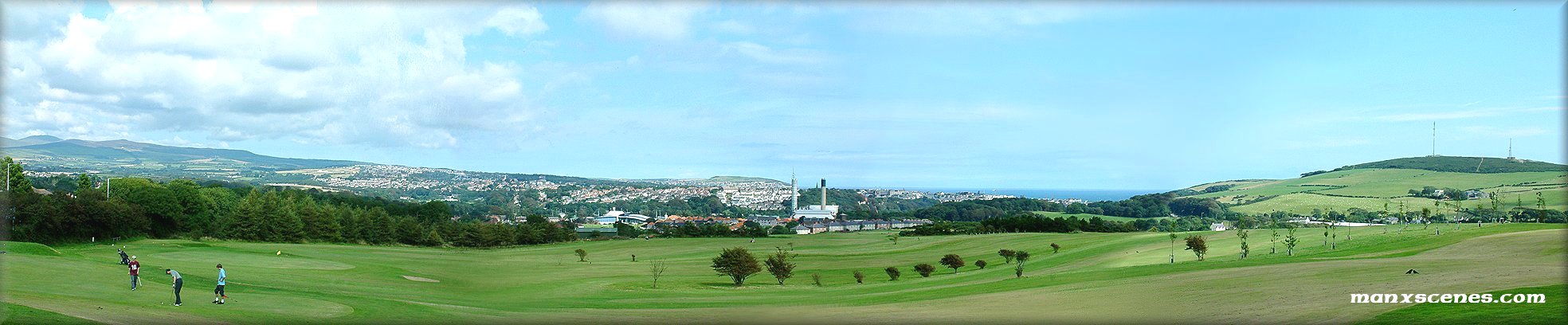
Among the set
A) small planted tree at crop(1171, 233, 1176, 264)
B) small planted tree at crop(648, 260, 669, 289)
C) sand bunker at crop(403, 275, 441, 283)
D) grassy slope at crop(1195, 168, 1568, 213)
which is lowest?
small planted tree at crop(648, 260, 669, 289)

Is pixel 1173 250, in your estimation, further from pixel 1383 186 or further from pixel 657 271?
pixel 1383 186

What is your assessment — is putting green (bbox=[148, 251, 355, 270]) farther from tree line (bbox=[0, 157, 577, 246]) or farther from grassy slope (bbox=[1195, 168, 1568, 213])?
grassy slope (bbox=[1195, 168, 1568, 213])

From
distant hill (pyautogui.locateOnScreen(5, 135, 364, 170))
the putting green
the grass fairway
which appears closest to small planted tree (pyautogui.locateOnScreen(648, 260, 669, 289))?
the grass fairway

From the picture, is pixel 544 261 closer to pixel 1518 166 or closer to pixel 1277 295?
pixel 1277 295

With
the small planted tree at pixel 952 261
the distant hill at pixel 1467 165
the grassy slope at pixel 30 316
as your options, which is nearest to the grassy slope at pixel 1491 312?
the grassy slope at pixel 30 316

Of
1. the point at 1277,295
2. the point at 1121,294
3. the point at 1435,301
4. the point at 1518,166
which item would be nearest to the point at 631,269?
the point at 1121,294

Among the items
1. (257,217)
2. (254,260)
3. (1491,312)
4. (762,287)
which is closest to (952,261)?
A: (762,287)

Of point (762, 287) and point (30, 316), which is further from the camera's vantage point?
point (762, 287)
